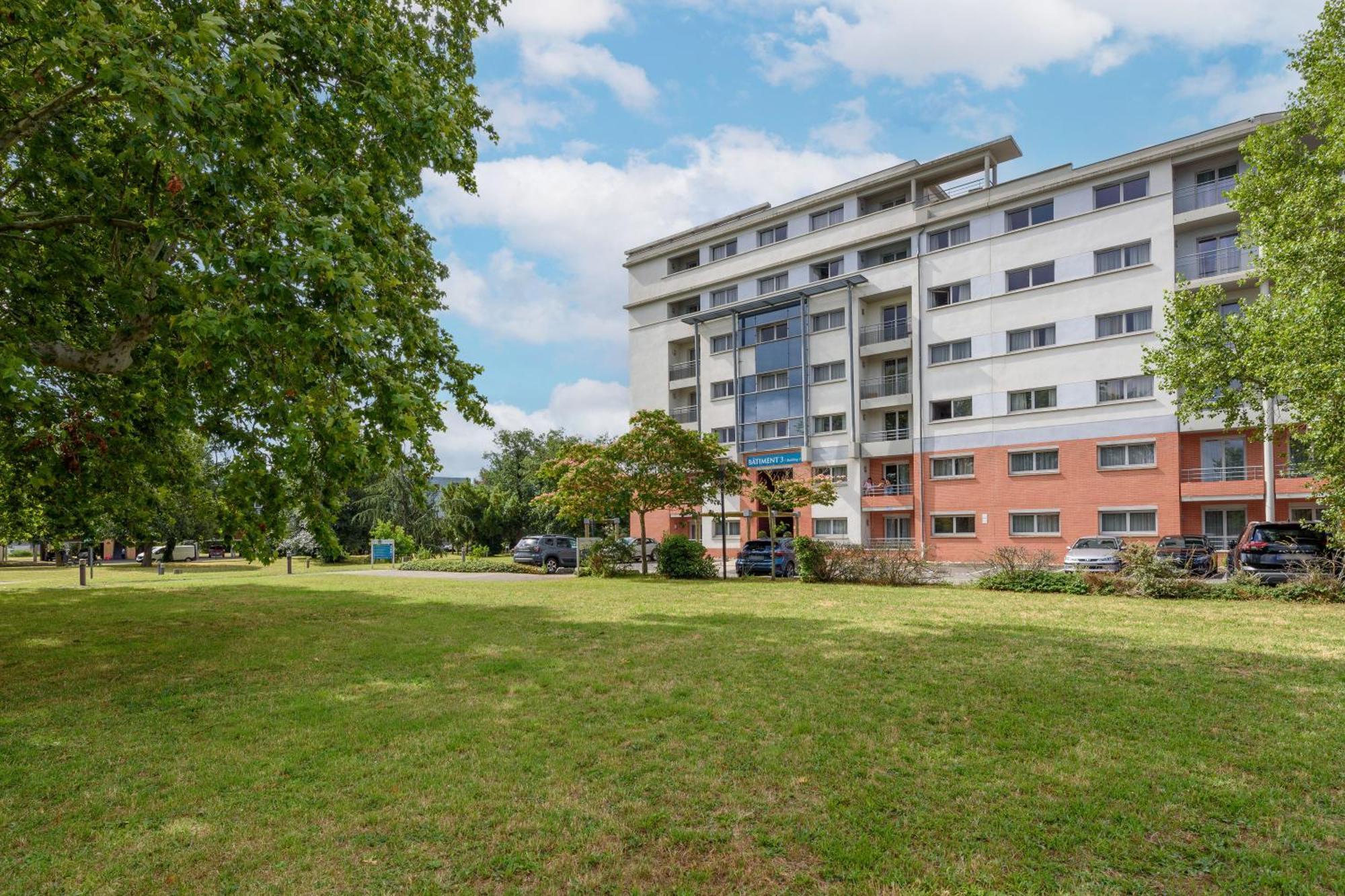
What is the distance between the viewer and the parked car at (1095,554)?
2308 centimetres

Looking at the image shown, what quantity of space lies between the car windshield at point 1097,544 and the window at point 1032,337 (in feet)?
40.2

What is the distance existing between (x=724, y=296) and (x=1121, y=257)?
22.2m

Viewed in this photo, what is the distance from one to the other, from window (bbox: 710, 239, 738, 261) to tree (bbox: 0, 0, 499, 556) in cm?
3579

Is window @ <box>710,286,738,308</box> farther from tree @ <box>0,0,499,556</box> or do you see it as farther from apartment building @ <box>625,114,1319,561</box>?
tree @ <box>0,0,499,556</box>

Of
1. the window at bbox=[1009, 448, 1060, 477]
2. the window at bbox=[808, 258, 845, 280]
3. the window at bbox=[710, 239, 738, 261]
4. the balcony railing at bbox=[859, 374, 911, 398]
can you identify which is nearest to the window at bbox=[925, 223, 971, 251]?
the window at bbox=[808, 258, 845, 280]

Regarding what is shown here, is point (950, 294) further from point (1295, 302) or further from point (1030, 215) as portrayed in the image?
point (1295, 302)

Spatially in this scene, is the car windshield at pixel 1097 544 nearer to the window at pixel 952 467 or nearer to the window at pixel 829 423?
the window at pixel 952 467

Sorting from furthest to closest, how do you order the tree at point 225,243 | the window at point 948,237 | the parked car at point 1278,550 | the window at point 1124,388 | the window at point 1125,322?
the window at point 948,237 → the window at point 1125,322 → the window at point 1124,388 → the parked car at point 1278,550 → the tree at point 225,243

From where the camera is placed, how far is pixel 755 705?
700 centimetres

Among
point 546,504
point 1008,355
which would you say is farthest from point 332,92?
point 1008,355

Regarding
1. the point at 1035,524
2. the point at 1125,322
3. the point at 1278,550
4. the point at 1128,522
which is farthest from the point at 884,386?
the point at 1278,550

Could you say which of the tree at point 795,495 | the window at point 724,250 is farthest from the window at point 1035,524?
the window at point 724,250

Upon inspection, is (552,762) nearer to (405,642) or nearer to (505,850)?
(505,850)

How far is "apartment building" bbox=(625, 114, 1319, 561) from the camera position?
1200 inches
